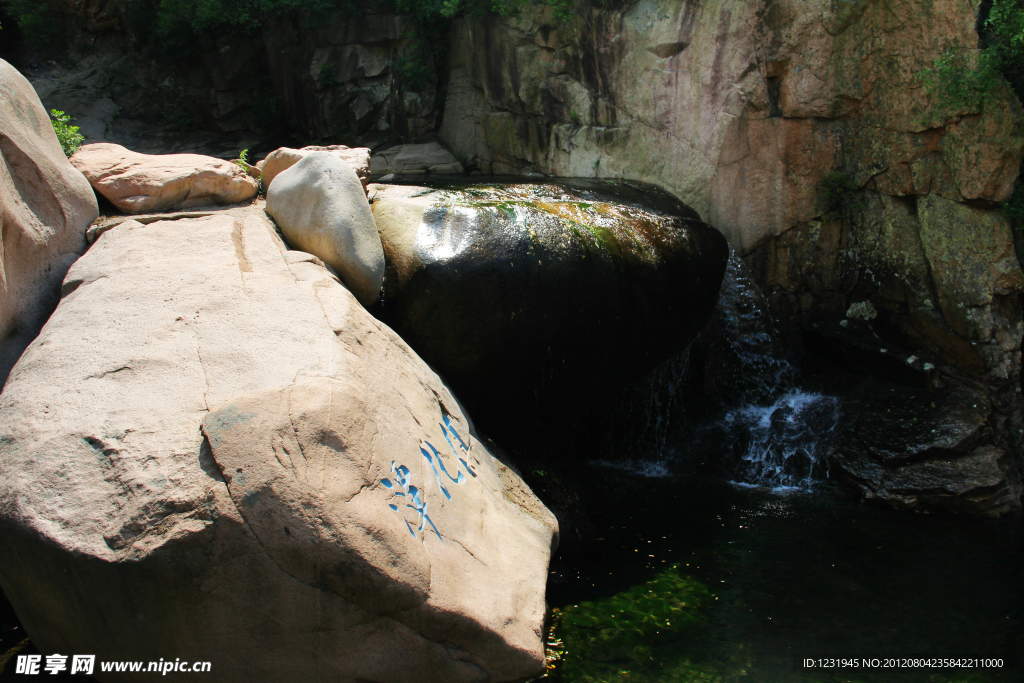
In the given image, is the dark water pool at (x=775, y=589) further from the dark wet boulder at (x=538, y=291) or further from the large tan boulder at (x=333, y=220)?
the large tan boulder at (x=333, y=220)

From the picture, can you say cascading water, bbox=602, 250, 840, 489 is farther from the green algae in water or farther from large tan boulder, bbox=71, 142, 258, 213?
large tan boulder, bbox=71, 142, 258, 213

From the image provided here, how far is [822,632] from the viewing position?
3730 millimetres

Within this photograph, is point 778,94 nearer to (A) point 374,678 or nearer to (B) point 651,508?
(B) point 651,508

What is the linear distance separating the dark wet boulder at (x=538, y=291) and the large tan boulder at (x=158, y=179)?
1023 millimetres

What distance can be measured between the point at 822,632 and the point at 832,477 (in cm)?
209

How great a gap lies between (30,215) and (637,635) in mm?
4008

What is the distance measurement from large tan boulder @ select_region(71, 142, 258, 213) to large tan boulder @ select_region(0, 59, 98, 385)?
0.19 metres

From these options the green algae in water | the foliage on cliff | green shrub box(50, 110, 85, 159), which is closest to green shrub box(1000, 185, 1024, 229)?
the foliage on cliff

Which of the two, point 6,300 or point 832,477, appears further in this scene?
point 832,477

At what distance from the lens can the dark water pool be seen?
11.5 ft

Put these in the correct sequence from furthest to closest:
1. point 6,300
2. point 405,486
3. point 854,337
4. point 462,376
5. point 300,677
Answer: point 854,337 → point 462,376 → point 6,300 → point 405,486 → point 300,677

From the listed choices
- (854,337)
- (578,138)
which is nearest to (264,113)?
(578,138)

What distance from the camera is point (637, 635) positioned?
146 inches

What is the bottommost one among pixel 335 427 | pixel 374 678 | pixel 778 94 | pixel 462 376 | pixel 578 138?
pixel 374 678
